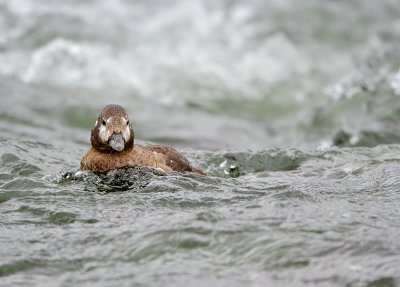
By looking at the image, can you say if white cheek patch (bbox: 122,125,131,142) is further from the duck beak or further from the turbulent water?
the turbulent water

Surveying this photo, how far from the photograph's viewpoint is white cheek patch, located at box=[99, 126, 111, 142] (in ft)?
26.4

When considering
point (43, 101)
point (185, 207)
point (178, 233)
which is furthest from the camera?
point (43, 101)

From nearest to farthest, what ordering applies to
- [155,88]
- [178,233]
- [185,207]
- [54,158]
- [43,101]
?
[178,233] < [185,207] < [54,158] < [43,101] < [155,88]

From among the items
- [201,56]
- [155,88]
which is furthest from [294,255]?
[201,56]

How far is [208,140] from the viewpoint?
13375 millimetres

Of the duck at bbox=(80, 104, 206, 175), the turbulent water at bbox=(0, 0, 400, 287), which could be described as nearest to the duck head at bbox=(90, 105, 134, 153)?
the duck at bbox=(80, 104, 206, 175)

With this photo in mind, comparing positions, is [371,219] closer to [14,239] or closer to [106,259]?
[106,259]

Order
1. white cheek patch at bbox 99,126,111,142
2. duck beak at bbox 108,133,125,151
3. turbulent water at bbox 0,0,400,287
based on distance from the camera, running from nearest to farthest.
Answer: turbulent water at bbox 0,0,400,287 → duck beak at bbox 108,133,125,151 → white cheek patch at bbox 99,126,111,142

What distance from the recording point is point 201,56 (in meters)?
17.8

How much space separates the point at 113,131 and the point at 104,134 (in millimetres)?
137

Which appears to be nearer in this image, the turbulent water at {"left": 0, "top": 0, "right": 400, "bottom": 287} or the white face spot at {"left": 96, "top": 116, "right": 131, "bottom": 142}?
the turbulent water at {"left": 0, "top": 0, "right": 400, "bottom": 287}

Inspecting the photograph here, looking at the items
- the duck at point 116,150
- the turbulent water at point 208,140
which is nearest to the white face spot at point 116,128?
the duck at point 116,150

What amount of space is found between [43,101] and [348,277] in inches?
391

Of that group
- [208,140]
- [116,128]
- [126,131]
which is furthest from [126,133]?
[208,140]
